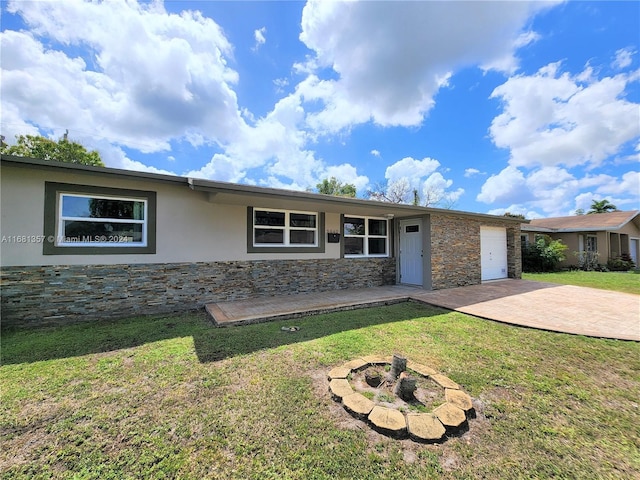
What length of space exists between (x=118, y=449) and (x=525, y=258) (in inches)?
773

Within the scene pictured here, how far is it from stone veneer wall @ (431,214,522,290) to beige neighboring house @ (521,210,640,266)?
9.57m

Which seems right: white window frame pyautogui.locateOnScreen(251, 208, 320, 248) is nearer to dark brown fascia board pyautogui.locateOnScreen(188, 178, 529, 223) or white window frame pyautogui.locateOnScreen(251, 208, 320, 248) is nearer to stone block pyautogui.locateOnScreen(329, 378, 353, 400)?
dark brown fascia board pyautogui.locateOnScreen(188, 178, 529, 223)

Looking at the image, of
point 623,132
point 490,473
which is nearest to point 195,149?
point 490,473

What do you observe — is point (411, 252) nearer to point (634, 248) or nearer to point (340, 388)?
point (340, 388)

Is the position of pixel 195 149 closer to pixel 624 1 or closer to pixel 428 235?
pixel 428 235

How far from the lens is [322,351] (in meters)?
3.98

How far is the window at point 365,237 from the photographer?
9359mm

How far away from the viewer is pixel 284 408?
2.63 meters

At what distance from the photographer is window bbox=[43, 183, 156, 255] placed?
533cm

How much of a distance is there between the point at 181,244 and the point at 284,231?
291cm

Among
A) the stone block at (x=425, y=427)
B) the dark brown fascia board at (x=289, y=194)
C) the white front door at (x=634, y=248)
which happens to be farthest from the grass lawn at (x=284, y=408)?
the white front door at (x=634, y=248)

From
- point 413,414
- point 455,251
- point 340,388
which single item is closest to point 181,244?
point 340,388

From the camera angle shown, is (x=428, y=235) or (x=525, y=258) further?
(x=525, y=258)

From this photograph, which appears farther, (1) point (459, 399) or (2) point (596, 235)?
(2) point (596, 235)
